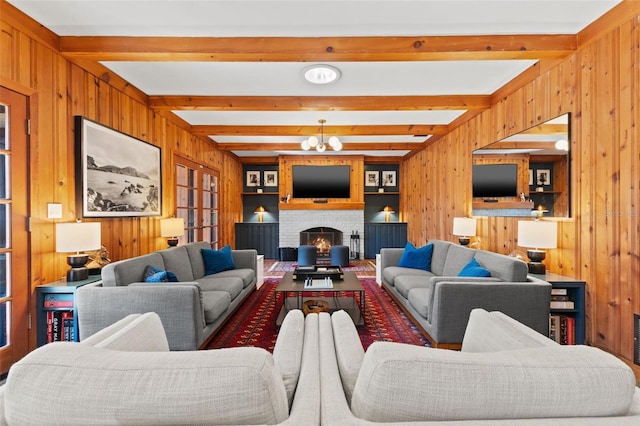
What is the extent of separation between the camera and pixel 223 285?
3549 millimetres

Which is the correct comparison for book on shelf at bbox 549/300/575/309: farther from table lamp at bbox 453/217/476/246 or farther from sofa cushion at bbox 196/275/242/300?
sofa cushion at bbox 196/275/242/300

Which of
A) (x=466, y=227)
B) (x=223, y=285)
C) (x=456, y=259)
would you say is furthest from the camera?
(x=466, y=227)

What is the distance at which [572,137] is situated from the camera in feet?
9.34

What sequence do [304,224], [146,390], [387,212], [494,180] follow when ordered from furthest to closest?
[387,212], [304,224], [494,180], [146,390]

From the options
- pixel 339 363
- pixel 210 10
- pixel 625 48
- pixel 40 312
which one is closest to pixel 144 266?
pixel 40 312

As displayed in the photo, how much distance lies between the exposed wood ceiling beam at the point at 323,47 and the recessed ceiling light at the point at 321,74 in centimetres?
50

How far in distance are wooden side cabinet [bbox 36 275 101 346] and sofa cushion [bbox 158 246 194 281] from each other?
0.96m

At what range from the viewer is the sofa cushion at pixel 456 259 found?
369 cm

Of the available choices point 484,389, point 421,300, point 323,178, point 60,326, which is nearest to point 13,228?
point 60,326

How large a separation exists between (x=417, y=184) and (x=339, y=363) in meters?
6.64

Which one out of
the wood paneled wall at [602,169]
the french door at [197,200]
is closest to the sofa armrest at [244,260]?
the french door at [197,200]

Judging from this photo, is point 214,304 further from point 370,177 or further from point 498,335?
point 370,177

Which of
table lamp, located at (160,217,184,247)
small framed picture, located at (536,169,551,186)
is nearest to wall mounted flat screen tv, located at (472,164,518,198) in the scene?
small framed picture, located at (536,169,551,186)

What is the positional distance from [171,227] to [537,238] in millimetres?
4288
